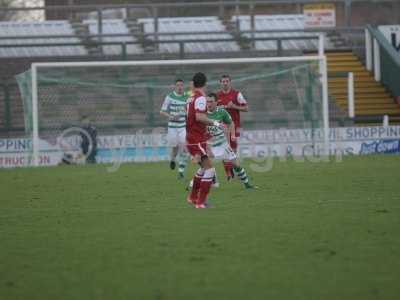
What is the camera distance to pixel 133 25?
36.1 metres

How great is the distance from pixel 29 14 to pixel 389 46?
1656 centimetres

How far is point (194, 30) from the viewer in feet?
118

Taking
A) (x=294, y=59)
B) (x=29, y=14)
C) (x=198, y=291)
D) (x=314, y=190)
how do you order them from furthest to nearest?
(x=29, y=14)
(x=294, y=59)
(x=314, y=190)
(x=198, y=291)

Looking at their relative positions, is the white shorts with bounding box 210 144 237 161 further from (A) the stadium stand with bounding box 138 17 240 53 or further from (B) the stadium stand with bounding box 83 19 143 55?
(B) the stadium stand with bounding box 83 19 143 55

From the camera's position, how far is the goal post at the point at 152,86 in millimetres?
27547

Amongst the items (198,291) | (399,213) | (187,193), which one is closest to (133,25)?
(187,193)

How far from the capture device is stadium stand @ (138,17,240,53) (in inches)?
1347

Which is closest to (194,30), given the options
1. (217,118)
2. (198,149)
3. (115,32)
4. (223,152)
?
(115,32)

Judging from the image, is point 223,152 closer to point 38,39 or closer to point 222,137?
point 222,137

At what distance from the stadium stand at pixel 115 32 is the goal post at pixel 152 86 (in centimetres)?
540

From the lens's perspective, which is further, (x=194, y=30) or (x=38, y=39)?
(x=194, y=30)

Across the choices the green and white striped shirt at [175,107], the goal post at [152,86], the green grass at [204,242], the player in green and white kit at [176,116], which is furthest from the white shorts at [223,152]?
the goal post at [152,86]

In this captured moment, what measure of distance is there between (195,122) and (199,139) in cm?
29

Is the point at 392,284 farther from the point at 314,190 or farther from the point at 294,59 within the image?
the point at 294,59
